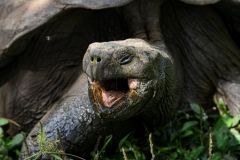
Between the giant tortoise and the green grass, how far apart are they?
0.31 feet

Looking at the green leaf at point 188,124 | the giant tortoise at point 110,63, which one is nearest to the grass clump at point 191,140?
the green leaf at point 188,124

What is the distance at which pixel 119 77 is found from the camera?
2.85 m

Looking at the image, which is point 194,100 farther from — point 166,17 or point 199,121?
point 166,17

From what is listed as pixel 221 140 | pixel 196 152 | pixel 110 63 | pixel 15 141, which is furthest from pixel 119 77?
pixel 15 141

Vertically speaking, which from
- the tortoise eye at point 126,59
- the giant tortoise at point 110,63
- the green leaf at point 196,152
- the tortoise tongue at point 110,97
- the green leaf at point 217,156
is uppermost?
the tortoise eye at point 126,59

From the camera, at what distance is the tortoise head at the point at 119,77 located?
110 inches

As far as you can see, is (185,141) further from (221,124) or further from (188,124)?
(221,124)

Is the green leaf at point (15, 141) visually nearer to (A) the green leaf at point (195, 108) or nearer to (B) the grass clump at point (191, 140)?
(B) the grass clump at point (191, 140)

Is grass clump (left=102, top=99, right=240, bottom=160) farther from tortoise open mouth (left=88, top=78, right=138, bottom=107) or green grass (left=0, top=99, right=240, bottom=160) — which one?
tortoise open mouth (left=88, top=78, right=138, bottom=107)

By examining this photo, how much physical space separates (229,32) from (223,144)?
3.24 feet

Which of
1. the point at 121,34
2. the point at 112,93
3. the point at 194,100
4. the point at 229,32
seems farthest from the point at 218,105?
the point at 112,93

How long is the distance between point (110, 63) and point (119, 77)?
86 millimetres

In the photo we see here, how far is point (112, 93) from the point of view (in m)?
2.87

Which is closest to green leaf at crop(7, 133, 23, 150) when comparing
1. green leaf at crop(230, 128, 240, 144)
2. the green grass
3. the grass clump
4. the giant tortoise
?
the green grass
